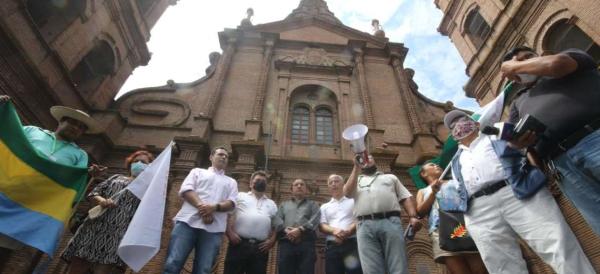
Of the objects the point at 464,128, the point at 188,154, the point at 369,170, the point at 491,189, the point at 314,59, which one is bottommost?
the point at 491,189

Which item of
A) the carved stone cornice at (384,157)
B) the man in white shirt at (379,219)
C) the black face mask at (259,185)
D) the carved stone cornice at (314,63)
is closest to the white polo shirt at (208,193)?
the black face mask at (259,185)

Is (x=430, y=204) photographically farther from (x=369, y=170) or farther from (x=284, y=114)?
(x=284, y=114)

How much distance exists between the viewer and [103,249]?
11.7 feet

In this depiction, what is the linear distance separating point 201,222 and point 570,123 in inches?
143

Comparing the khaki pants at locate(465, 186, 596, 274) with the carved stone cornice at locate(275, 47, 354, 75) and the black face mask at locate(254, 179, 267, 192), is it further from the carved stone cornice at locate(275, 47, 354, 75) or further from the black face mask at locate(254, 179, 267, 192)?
the carved stone cornice at locate(275, 47, 354, 75)

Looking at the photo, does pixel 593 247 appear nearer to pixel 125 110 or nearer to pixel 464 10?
pixel 464 10

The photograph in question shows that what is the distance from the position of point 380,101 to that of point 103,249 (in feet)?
34.6

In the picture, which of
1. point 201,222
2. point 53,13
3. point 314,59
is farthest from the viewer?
point 314,59

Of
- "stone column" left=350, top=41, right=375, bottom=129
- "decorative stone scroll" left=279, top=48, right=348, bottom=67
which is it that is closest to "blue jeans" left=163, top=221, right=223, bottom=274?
"stone column" left=350, top=41, right=375, bottom=129

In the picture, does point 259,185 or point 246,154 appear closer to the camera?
point 259,185

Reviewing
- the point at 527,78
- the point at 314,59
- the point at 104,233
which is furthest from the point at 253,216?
the point at 314,59

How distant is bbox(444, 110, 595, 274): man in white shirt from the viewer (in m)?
2.17

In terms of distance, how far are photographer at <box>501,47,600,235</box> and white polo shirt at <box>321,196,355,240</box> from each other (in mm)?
2430

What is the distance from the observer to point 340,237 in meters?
4.00
